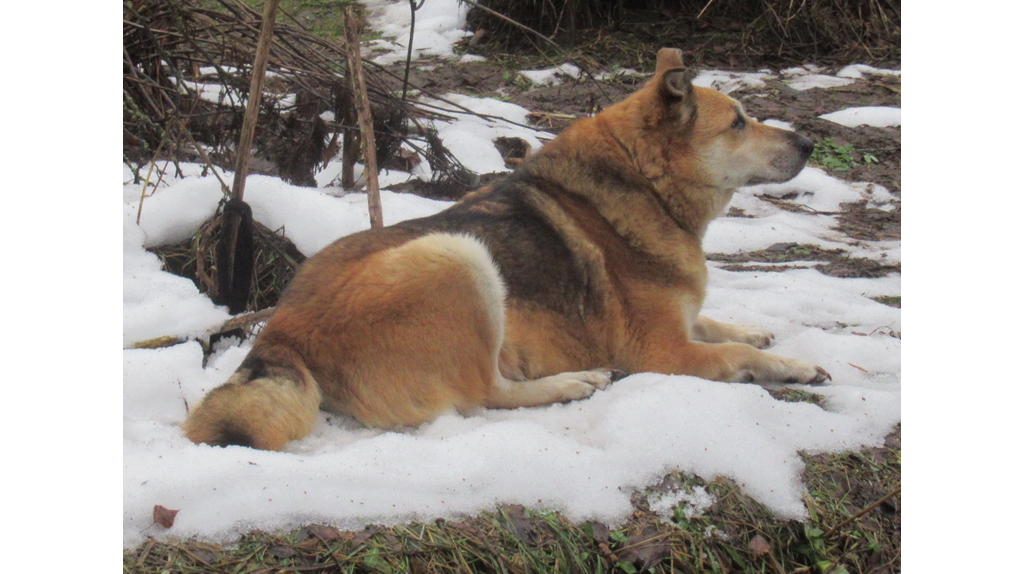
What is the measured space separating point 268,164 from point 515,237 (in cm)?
321

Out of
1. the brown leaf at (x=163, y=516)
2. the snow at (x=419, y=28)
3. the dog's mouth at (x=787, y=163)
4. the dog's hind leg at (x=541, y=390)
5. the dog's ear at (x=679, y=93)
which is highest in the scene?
the snow at (x=419, y=28)

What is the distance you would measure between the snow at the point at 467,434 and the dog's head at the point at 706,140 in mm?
857

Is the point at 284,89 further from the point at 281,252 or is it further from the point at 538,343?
the point at 538,343

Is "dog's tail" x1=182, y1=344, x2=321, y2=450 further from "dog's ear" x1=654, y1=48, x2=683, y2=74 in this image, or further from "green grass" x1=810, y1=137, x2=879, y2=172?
"green grass" x1=810, y1=137, x2=879, y2=172

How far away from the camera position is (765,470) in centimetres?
259

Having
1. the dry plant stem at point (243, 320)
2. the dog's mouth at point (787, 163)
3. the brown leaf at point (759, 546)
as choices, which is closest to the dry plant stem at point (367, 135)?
the dry plant stem at point (243, 320)

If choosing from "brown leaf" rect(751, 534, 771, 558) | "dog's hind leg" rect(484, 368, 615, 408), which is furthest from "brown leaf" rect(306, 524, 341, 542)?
"brown leaf" rect(751, 534, 771, 558)

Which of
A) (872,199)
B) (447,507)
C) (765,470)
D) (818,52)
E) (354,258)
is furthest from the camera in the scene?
(818,52)

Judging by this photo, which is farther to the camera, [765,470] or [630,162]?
[630,162]

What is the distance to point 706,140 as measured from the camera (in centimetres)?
370

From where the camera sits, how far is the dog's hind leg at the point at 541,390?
3086 mm

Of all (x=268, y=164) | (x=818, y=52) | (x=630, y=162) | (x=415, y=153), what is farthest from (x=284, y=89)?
(x=818, y=52)

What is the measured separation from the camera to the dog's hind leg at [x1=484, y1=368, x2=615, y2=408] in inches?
121

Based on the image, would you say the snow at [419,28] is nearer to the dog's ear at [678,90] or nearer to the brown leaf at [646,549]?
the dog's ear at [678,90]
